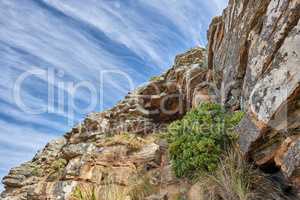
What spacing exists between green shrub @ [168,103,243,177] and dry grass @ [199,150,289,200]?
1.53ft

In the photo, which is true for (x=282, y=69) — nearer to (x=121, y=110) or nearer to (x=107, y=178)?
(x=107, y=178)

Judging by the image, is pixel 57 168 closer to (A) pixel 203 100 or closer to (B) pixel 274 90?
(A) pixel 203 100

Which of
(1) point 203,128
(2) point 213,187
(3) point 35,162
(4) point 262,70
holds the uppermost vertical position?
(3) point 35,162

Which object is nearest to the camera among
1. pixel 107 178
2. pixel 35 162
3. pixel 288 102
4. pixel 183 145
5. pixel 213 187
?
pixel 288 102

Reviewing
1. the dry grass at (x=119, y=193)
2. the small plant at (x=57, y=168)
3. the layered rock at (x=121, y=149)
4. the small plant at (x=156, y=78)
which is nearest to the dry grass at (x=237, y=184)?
the layered rock at (x=121, y=149)

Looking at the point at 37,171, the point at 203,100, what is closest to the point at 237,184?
the point at 203,100

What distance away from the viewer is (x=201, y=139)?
22.4 feet

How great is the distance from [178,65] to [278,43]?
1245cm

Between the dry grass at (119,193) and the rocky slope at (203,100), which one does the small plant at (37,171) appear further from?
the dry grass at (119,193)

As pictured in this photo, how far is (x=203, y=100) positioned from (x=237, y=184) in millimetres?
6944

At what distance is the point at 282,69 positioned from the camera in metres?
5.06

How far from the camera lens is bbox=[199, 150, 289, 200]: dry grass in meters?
5.02

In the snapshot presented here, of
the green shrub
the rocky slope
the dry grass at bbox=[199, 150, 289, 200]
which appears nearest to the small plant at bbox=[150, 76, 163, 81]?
the rocky slope

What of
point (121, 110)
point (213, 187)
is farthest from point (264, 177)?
point (121, 110)
